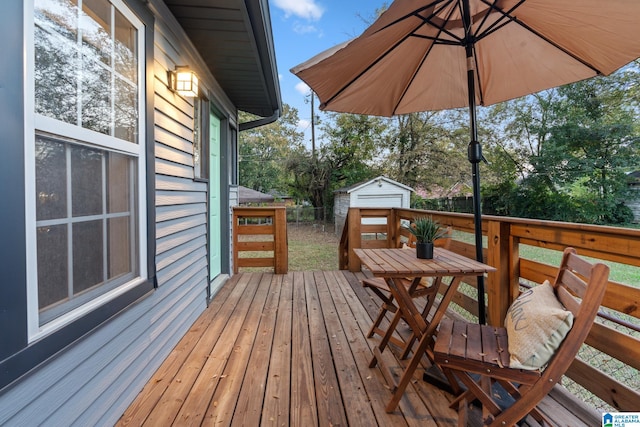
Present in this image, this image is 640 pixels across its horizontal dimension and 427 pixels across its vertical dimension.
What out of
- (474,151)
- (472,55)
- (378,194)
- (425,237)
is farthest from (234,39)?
(378,194)

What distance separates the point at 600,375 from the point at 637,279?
5.01 metres

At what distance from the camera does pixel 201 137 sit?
3117 mm

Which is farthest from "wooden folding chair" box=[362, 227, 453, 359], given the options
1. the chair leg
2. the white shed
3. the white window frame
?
the white shed

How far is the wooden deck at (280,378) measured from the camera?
57.9 inches

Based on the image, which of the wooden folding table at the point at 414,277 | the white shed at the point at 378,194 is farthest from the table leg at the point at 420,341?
the white shed at the point at 378,194

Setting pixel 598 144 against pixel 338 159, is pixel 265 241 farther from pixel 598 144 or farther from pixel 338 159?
pixel 598 144

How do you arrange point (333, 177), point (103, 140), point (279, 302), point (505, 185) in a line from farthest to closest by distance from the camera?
point (333, 177), point (505, 185), point (279, 302), point (103, 140)

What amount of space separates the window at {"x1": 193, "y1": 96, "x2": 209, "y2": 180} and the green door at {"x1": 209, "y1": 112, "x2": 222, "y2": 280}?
374mm

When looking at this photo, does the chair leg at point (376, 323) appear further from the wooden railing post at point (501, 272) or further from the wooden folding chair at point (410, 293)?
the wooden railing post at point (501, 272)

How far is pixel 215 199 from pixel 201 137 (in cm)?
91

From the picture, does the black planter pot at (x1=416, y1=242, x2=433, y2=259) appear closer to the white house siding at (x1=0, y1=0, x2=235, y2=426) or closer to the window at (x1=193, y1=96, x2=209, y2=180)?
the white house siding at (x1=0, y1=0, x2=235, y2=426)

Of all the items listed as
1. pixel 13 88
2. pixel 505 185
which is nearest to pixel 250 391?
pixel 13 88

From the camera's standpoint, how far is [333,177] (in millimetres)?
13812

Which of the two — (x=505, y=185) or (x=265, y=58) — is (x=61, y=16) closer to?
(x=265, y=58)
